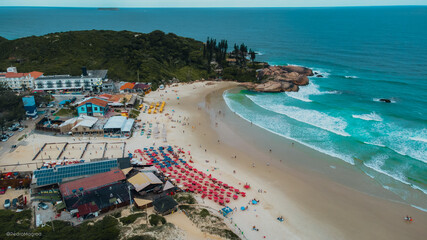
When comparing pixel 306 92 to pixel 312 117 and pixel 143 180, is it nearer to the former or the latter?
pixel 312 117

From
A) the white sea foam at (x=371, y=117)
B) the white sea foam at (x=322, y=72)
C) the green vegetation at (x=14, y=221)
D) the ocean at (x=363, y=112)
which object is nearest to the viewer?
the green vegetation at (x=14, y=221)

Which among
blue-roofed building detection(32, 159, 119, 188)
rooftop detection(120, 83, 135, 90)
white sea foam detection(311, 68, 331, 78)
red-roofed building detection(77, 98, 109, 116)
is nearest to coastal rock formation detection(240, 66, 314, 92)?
white sea foam detection(311, 68, 331, 78)

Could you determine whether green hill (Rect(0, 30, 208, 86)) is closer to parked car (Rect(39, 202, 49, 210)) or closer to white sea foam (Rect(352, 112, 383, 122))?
white sea foam (Rect(352, 112, 383, 122))

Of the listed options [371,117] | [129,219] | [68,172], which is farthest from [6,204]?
[371,117]

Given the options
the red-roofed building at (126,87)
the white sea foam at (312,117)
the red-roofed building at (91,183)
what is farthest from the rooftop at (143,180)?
the red-roofed building at (126,87)

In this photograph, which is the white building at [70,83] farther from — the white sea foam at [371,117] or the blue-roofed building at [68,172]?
the white sea foam at [371,117]
